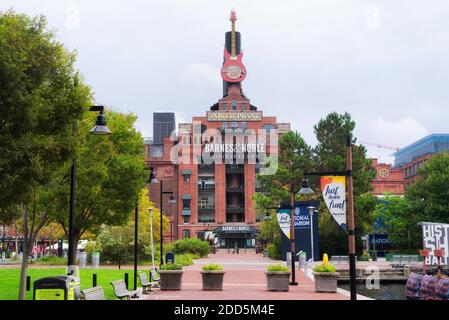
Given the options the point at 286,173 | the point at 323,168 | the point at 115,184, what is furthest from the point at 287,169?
the point at 115,184

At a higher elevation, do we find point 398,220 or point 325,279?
point 398,220

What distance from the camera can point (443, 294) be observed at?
21562 millimetres

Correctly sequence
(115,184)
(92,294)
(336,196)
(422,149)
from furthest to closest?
(422,149) → (115,184) → (336,196) → (92,294)

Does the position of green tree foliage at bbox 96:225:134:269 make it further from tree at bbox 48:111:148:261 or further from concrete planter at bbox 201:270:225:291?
concrete planter at bbox 201:270:225:291

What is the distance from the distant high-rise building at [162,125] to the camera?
420ft

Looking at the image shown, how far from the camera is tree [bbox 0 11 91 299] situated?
45.0 feet

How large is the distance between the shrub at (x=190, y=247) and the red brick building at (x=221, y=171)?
30811mm

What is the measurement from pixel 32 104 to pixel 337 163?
45.7m

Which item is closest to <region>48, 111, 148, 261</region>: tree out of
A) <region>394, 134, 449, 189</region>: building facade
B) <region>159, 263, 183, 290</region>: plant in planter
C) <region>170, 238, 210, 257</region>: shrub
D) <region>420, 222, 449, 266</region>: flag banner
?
<region>159, 263, 183, 290</region>: plant in planter

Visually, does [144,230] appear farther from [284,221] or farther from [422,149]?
[422,149]

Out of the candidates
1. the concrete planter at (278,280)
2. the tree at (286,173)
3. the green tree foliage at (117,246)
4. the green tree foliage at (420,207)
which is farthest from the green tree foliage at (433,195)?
the concrete planter at (278,280)

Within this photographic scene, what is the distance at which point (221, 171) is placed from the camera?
99.2 meters

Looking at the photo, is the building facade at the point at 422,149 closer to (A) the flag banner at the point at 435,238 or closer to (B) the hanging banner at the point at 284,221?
(B) the hanging banner at the point at 284,221

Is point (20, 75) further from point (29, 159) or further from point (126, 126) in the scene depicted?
point (126, 126)
